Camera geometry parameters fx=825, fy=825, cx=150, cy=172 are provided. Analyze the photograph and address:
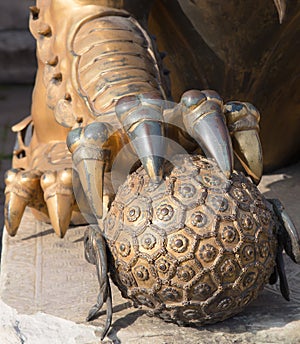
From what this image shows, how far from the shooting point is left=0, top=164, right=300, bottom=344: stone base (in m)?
1.31

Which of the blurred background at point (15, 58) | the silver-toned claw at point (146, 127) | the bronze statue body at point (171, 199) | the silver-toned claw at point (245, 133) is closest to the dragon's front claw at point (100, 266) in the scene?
the bronze statue body at point (171, 199)

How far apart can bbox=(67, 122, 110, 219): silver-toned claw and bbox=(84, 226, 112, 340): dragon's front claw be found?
0.12ft

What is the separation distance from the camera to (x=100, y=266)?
4.14ft

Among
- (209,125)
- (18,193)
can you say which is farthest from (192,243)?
(18,193)

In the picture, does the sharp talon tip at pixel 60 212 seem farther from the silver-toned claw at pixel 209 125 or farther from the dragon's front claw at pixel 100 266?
the silver-toned claw at pixel 209 125

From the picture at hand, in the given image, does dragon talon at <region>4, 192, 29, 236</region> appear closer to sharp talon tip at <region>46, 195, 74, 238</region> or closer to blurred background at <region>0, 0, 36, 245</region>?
sharp talon tip at <region>46, 195, 74, 238</region>

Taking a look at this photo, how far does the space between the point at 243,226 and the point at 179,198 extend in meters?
0.10

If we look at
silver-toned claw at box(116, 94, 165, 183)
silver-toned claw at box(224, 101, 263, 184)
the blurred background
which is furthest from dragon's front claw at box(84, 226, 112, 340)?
the blurred background

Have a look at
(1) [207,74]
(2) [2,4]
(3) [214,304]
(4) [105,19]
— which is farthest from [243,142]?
(2) [2,4]

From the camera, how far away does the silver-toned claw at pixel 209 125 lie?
4.08ft

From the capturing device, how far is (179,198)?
122 cm

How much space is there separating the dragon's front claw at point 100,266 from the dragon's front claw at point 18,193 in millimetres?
313

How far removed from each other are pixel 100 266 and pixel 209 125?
0.89ft

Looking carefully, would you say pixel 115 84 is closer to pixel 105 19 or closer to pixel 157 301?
pixel 105 19
